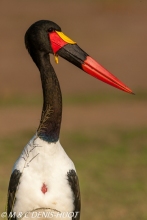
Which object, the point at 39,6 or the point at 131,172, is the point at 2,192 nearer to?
the point at 131,172

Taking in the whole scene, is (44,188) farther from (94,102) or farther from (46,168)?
(94,102)

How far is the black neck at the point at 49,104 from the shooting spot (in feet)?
18.7

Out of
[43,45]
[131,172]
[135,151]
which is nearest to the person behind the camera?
[43,45]

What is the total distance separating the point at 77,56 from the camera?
6.03 meters

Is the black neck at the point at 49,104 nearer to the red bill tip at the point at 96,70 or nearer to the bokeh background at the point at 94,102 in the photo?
the bokeh background at the point at 94,102

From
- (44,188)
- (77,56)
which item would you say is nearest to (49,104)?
(77,56)

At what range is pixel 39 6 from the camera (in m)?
26.6

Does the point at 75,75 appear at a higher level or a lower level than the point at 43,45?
higher

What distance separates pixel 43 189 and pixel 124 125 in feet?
27.2

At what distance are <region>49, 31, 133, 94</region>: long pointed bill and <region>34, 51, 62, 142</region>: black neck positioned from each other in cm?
13

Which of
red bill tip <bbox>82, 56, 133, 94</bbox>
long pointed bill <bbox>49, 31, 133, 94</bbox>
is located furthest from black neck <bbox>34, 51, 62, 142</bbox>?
red bill tip <bbox>82, 56, 133, 94</bbox>

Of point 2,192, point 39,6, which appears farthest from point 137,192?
point 39,6

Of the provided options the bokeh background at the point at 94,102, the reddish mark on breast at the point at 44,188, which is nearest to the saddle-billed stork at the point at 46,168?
the reddish mark on breast at the point at 44,188

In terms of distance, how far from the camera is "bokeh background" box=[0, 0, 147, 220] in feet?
32.2
